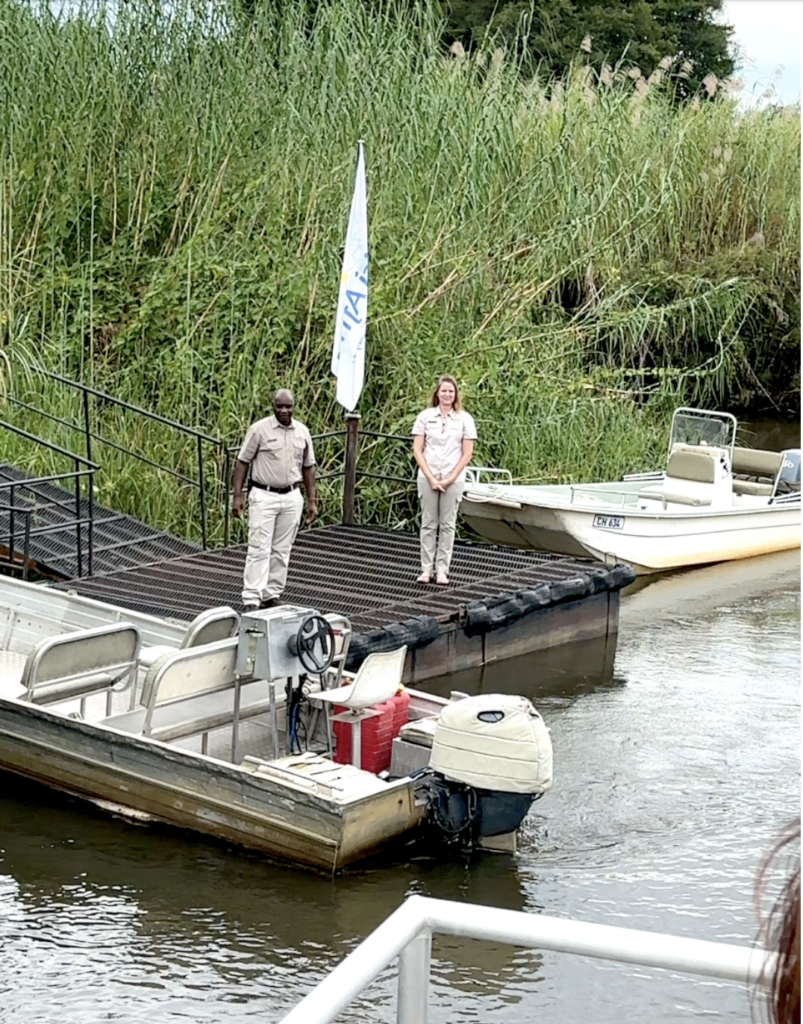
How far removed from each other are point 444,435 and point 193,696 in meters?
3.98

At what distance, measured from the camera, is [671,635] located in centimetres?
1363

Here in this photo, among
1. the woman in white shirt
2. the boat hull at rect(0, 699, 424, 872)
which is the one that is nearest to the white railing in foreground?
the boat hull at rect(0, 699, 424, 872)

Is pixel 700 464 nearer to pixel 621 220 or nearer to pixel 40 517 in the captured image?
pixel 621 220

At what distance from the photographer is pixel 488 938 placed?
1.78m

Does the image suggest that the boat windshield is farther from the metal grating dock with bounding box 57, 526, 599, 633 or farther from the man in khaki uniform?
the man in khaki uniform

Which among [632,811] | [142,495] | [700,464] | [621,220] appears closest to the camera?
[632,811]

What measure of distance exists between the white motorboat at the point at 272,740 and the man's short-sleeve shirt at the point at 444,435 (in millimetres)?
2734

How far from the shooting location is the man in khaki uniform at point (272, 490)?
1091 centimetres

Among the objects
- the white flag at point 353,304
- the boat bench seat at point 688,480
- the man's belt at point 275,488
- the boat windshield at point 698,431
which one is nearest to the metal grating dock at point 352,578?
the man's belt at point 275,488

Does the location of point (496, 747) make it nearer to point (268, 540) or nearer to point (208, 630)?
point (208, 630)

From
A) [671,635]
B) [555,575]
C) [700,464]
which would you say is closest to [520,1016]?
[555,575]

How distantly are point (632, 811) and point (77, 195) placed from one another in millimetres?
9387

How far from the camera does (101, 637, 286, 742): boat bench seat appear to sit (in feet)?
26.8

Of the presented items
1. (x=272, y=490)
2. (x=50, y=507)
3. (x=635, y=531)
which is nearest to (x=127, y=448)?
(x=50, y=507)
